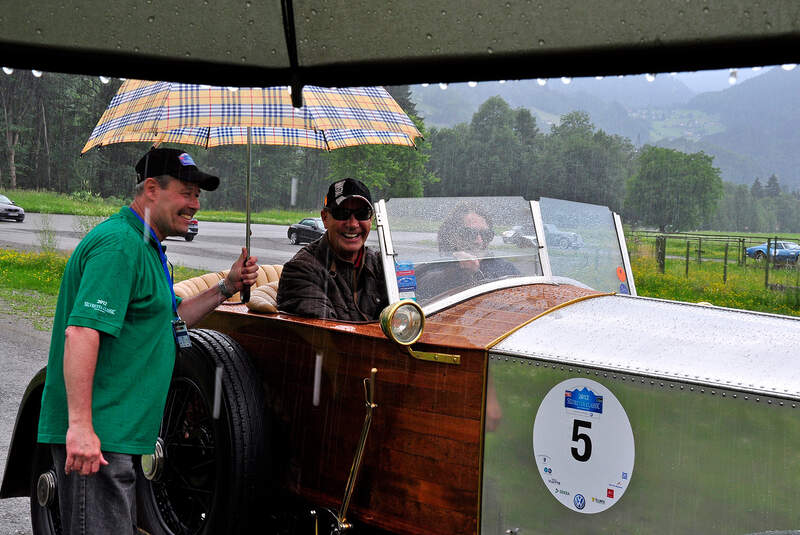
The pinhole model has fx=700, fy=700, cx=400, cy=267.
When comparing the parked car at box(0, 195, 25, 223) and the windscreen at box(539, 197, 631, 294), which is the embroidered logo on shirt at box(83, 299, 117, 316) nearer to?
the windscreen at box(539, 197, 631, 294)

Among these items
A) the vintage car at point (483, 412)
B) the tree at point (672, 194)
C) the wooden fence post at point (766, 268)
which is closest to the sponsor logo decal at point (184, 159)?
the vintage car at point (483, 412)

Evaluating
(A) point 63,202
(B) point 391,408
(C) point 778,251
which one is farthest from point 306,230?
(A) point 63,202

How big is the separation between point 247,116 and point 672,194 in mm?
2227

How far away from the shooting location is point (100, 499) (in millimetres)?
2373

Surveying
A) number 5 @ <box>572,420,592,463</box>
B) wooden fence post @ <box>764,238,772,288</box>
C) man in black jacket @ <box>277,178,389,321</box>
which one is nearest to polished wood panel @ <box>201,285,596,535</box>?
man in black jacket @ <box>277,178,389,321</box>

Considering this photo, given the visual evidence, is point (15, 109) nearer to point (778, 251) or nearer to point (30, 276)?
point (30, 276)

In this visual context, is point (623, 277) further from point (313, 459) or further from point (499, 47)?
point (499, 47)

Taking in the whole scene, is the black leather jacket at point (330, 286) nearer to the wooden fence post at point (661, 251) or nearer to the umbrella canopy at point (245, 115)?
the umbrella canopy at point (245, 115)

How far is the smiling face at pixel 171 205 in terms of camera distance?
8.46ft

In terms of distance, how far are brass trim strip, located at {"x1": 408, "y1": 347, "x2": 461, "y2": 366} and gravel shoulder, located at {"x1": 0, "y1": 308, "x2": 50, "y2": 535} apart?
8.99 ft

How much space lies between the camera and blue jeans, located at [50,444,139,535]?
235cm

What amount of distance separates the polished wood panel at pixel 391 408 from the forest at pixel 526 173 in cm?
56

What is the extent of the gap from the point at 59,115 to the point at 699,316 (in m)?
7.68

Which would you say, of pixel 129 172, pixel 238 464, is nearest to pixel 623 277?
pixel 238 464
